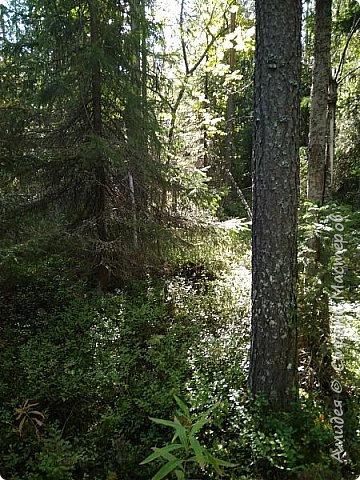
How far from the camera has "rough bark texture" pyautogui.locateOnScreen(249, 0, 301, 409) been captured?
3154 mm

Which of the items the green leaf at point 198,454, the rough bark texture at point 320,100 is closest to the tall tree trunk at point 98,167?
the rough bark texture at point 320,100

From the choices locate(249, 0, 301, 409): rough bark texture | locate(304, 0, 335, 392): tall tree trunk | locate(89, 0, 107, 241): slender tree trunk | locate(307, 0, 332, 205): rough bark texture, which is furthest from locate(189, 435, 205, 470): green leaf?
locate(89, 0, 107, 241): slender tree trunk

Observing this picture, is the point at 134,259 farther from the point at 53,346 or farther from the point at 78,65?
the point at 78,65

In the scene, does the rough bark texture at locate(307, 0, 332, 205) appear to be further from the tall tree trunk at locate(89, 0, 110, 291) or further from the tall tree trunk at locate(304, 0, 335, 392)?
the tall tree trunk at locate(89, 0, 110, 291)

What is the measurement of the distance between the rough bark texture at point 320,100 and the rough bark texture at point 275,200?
118 centimetres

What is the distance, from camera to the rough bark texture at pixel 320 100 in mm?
4172

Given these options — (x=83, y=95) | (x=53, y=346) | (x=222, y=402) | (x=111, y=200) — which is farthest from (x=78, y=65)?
(x=222, y=402)

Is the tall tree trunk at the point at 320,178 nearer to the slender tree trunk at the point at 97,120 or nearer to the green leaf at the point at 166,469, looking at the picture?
the green leaf at the point at 166,469

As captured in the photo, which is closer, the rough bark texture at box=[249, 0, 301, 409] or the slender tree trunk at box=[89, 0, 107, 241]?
the rough bark texture at box=[249, 0, 301, 409]

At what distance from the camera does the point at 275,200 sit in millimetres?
3334

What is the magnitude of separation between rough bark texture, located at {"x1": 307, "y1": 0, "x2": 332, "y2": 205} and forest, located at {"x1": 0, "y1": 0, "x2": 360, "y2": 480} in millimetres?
17

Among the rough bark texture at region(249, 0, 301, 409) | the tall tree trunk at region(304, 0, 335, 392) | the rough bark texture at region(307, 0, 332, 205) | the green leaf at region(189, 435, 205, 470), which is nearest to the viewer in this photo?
the green leaf at region(189, 435, 205, 470)

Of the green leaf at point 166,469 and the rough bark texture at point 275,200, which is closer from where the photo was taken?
the green leaf at point 166,469

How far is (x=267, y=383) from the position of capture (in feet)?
11.7
